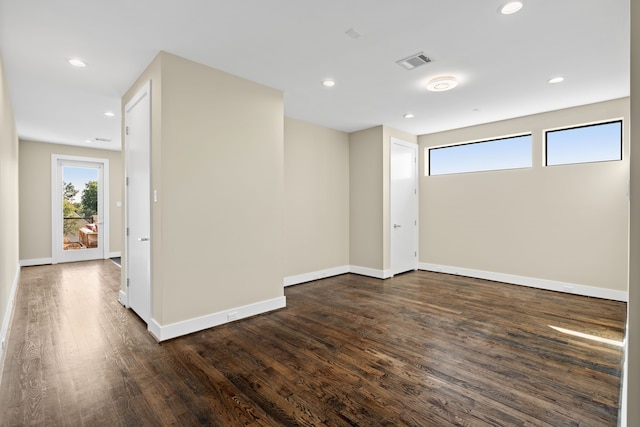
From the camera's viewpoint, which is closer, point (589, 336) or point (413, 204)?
point (589, 336)

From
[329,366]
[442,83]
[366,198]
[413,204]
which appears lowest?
[329,366]

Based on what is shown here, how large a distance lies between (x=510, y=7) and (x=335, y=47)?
1372 mm

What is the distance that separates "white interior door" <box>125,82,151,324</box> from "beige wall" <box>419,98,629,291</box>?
4889 mm

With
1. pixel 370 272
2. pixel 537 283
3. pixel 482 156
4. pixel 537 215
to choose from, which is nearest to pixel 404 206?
pixel 370 272

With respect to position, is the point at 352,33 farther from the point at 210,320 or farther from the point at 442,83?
the point at 210,320

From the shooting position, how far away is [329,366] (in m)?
2.53

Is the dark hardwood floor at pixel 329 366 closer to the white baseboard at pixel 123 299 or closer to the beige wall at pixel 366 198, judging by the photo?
the white baseboard at pixel 123 299

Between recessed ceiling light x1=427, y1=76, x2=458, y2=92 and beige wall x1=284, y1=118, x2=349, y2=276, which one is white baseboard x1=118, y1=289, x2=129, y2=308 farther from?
recessed ceiling light x1=427, y1=76, x2=458, y2=92

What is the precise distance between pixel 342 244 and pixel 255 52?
3.80 meters

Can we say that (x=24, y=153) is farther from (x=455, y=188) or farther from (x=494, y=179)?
(x=494, y=179)

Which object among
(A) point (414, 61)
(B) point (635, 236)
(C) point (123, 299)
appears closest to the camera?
(B) point (635, 236)

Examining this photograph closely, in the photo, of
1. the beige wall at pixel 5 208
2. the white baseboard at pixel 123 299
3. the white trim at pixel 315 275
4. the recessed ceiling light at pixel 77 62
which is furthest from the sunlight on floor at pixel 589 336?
the recessed ceiling light at pixel 77 62

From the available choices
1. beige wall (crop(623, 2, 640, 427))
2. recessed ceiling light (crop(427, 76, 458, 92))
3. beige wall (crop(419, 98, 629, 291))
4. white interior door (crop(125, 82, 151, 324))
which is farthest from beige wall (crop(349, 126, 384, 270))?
beige wall (crop(623, 2, 640, 427))

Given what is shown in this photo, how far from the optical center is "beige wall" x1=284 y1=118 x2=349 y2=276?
5.15 meters
